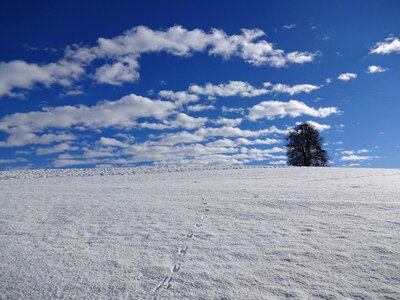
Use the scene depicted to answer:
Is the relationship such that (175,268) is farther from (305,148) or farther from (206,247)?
(305,148)

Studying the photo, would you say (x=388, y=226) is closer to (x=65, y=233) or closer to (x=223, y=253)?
(x=223, y=253)

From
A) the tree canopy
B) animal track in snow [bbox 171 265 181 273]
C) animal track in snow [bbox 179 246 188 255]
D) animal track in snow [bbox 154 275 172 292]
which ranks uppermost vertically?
the tree canopy

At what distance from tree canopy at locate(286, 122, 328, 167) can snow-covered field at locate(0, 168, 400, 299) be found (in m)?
Result: 34.2

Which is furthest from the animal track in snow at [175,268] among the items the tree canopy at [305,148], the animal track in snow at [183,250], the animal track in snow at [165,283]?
the tree canopy at [305,148]

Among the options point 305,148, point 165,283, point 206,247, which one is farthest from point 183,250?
point 305,148

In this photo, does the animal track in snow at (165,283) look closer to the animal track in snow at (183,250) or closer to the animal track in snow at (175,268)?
the animal track in snow at (175,268)

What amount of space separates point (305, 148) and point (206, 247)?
4059cm

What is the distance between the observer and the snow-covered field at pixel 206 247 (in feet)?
16.2

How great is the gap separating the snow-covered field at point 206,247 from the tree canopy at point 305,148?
1347 inches

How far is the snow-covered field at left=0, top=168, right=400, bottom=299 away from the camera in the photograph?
494 cm

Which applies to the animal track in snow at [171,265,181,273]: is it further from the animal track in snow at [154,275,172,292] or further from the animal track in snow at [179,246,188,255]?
the animal track in snow at [179,246,188,255]

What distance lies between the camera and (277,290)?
4844mm

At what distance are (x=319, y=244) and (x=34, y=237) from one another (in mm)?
5721

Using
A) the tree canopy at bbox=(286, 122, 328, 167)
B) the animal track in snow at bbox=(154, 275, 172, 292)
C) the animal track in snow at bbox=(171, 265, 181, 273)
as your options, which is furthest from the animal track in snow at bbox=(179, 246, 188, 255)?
the tree canopy at bbox=(286, 122, 328, 167)
